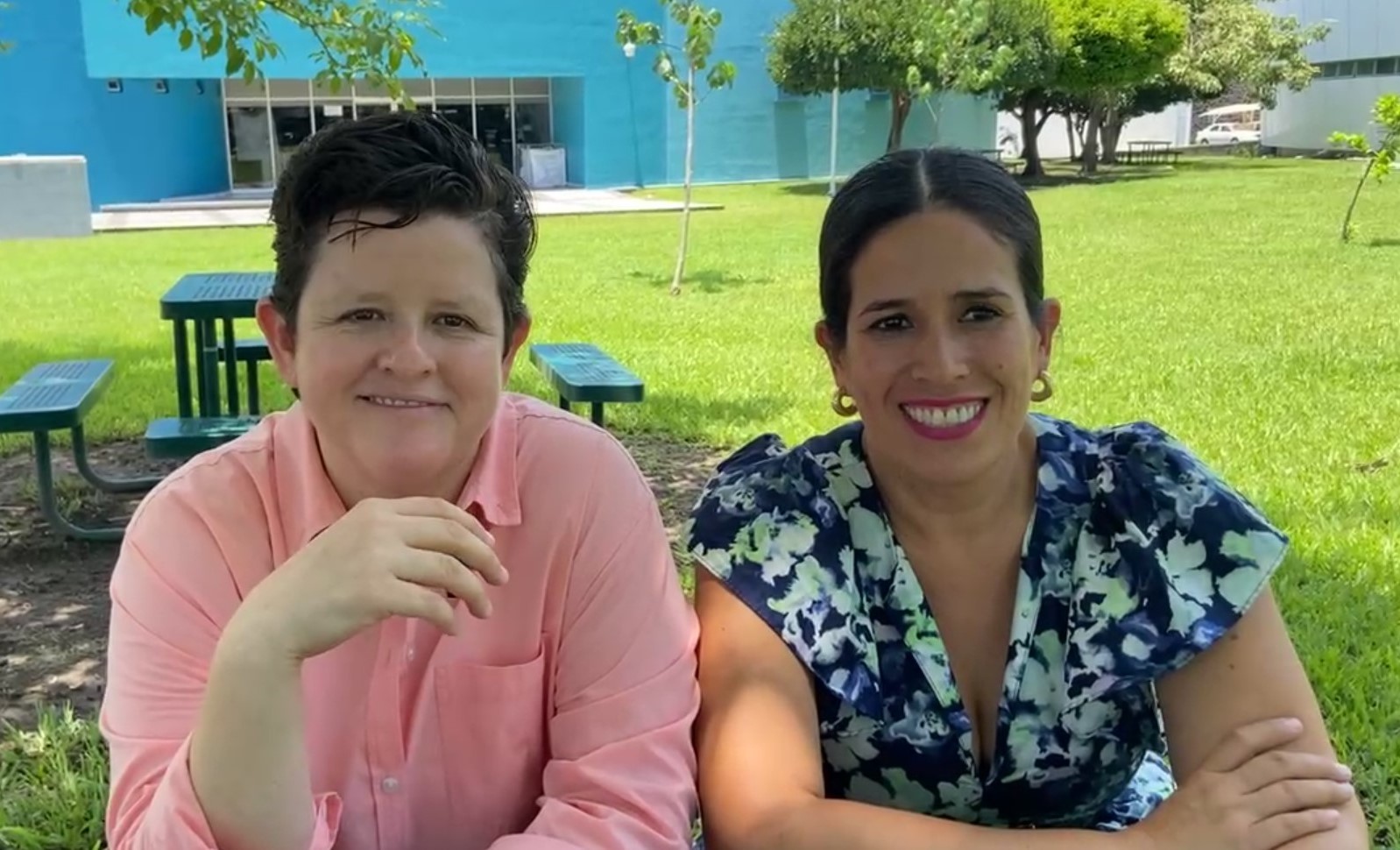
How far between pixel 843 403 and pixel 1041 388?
0.98 feet

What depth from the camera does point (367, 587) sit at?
1.34 meters

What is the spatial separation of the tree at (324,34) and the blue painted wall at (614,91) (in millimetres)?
21010

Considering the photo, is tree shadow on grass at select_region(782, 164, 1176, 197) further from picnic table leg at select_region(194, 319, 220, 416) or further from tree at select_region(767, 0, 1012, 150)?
picnic table leg at select_region(194, 319, 220, 416)

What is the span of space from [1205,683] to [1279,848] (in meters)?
0.23

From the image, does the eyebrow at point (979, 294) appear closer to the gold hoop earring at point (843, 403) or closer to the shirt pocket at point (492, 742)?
the gold hoop earring at point (843, 403)

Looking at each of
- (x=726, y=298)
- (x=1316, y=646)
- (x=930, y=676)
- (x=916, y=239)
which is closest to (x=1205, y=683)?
(x=930, y=676)

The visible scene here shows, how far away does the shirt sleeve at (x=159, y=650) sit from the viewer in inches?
58.8

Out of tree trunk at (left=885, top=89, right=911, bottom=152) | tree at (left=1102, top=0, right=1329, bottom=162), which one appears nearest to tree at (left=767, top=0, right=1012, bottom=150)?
tree trunk at (left=885, top=89, right=911, bottom=152)

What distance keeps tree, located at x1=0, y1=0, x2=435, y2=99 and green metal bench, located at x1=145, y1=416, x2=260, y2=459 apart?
47.8 inches

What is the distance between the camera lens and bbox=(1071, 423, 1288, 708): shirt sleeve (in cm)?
177

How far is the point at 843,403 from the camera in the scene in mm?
1998

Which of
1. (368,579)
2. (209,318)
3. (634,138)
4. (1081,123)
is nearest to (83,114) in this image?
(634,138)

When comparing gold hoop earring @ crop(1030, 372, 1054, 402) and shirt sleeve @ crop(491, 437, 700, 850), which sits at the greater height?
gold hoop earring @ crop(1030, 372, 1054, 402)

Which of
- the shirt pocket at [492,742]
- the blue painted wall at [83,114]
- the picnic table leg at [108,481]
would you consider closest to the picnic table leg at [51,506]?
the picnic table leg at [108,481]
